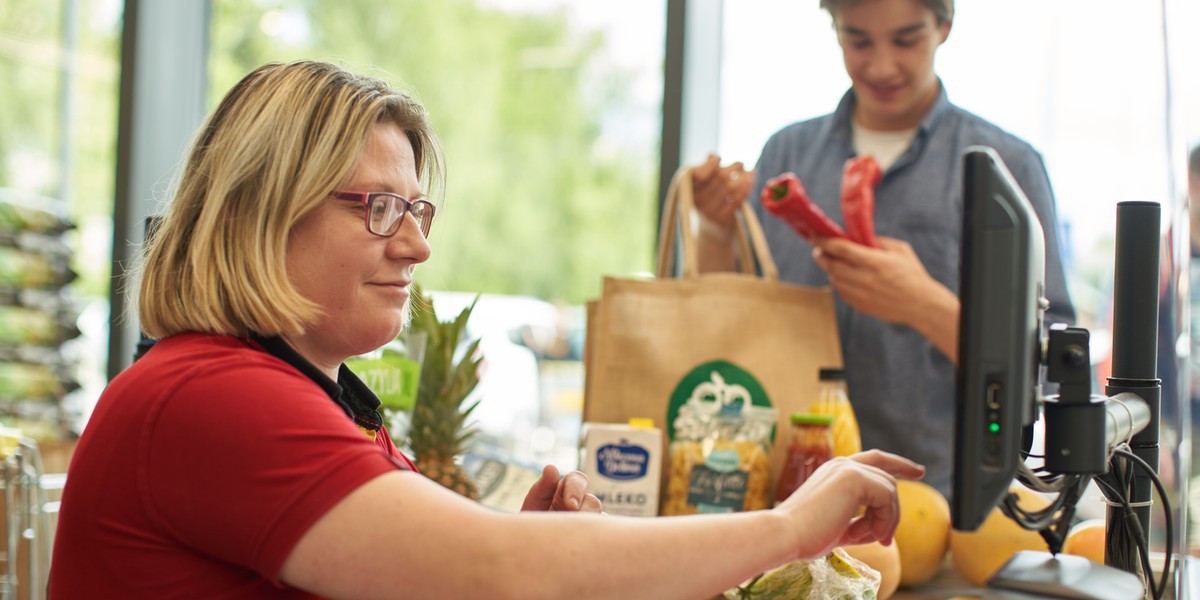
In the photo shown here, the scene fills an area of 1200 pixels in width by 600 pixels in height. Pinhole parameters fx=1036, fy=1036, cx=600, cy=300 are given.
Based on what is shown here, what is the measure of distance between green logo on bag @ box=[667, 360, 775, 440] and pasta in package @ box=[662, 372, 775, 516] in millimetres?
18

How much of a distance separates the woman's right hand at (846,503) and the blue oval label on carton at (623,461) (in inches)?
25.5

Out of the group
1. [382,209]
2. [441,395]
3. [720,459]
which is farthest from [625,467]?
[382,209]

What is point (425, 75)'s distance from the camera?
250 inches

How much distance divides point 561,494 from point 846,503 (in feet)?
1.32

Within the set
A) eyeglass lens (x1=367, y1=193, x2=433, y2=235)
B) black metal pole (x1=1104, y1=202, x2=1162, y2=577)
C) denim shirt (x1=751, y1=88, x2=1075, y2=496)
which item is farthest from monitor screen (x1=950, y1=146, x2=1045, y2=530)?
denim shirt (x1=751, y1=88, x2=1075, y2=496)

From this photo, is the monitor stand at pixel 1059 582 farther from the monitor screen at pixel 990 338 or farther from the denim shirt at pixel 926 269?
the denim shirt at pixel 926 269

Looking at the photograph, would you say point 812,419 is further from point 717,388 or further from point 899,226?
point 899,226

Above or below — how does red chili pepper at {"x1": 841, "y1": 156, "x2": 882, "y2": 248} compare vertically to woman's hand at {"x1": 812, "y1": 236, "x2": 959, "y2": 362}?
above

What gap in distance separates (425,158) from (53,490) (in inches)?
45.6

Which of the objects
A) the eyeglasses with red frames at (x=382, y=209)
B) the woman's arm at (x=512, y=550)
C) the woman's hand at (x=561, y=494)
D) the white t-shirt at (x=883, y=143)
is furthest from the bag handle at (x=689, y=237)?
the woman's arm at (x=512, y=550)

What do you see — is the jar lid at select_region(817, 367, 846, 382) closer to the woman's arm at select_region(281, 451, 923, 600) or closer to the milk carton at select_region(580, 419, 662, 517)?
the milk carton at select_region(580, 419, 662, 517)

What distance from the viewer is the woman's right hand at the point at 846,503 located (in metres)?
0.92

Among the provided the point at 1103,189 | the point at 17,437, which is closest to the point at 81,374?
the point at 17,437

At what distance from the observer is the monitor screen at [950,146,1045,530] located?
799mm
